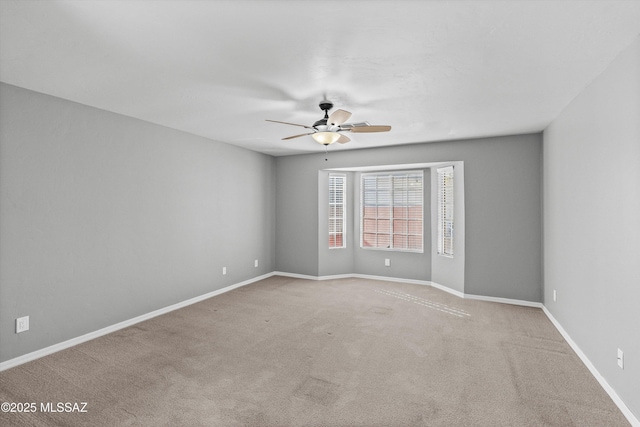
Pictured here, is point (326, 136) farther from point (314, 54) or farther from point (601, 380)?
point (601, 380)

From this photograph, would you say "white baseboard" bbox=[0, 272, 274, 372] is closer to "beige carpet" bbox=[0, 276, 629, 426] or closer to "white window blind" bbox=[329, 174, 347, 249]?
"beige carpet" bbox=[0, 276, 629, 426]

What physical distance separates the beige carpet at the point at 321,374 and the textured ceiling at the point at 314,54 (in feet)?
8.36

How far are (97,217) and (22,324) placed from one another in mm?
1197

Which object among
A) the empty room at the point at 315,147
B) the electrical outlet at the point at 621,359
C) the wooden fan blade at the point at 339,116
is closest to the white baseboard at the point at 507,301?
the empty room at the point at 315,147

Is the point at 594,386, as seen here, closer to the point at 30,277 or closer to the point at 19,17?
the point at 19,17

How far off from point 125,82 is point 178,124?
1403 mm

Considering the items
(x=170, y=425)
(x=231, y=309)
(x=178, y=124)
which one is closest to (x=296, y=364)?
(x=170, y=425)

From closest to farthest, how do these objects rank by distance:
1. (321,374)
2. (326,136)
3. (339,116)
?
1. (321,374)
2. (339,116)
3. (326,136)

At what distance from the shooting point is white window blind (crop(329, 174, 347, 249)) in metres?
6.36

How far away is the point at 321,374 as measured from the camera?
2.66 m

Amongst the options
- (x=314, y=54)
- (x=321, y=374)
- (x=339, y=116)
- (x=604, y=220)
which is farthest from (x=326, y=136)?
(x=604, y=220)

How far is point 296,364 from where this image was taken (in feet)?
9.30

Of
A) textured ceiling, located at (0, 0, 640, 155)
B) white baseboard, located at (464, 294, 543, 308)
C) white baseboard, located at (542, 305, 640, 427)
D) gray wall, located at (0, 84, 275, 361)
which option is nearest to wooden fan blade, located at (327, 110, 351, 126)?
textured ceiling, located at (0, 0, 640, 155)

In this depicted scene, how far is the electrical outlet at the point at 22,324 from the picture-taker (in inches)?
112
